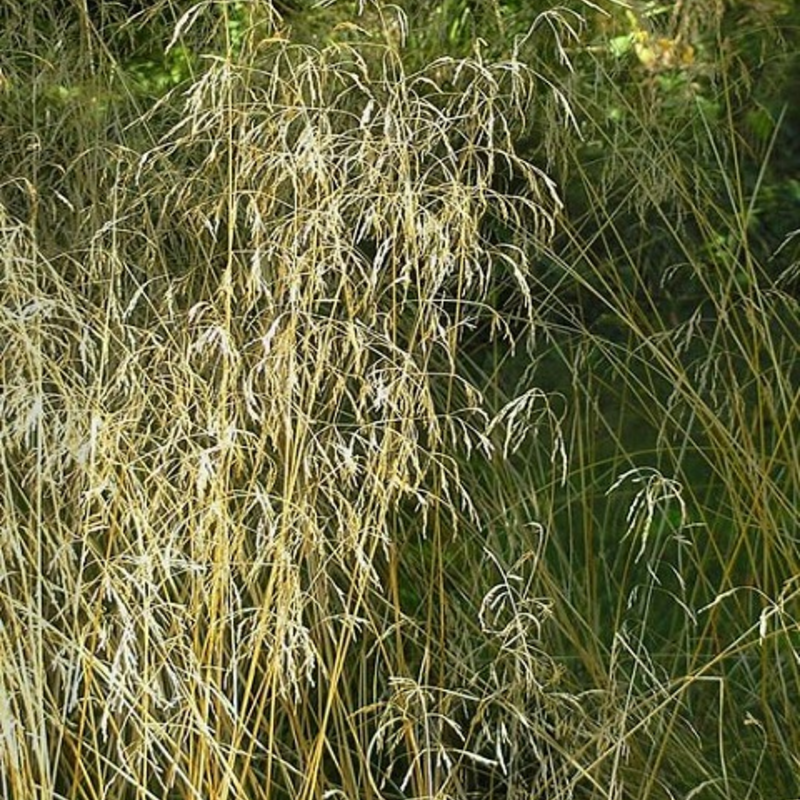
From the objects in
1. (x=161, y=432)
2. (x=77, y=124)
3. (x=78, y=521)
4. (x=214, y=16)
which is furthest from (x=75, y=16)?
(x=78, y=521)

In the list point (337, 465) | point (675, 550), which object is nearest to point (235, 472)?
point (337, 465)

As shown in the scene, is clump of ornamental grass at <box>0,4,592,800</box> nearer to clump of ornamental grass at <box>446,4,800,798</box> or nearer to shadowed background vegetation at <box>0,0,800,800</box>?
shadowed background vegetation at <box>0,0,800,800</box>

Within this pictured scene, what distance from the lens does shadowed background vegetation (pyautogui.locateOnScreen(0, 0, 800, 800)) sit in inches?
61.1

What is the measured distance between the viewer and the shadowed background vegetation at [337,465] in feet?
5.09

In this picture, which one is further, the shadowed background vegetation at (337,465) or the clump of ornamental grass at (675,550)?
the clump of ornamental grass at (675,550)

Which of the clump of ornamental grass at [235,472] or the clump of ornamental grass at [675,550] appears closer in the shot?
the clump of ornamental grass at [235,472]

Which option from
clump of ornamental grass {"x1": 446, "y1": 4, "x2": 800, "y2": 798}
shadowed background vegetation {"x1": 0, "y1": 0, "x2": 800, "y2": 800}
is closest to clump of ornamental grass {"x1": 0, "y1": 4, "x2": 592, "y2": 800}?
shadowed background vegetation {"x1": 0, "y1": 0, "x2": 800, "y2": 800}

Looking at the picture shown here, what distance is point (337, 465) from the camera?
167 centimetres

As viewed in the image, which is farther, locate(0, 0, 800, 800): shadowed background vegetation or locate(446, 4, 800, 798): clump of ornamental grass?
locate(446, 4, 800, 798): clump of ornamental grass

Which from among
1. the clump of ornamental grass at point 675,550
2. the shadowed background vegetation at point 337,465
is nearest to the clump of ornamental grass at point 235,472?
the shadowed background vegetation at point 337,465

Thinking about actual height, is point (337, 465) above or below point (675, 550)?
above

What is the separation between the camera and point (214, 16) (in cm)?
243

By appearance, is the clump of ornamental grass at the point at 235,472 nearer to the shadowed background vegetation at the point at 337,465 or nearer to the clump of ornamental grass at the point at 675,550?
the shadowed background vegetation at the point at 337,465

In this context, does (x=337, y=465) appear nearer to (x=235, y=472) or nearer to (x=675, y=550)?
(x=235, y=472)
